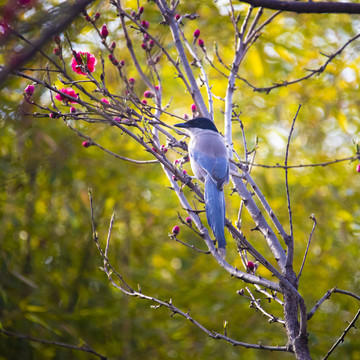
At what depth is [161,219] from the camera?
4602 millimetres

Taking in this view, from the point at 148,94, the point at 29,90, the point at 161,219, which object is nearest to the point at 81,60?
the point at 29,90

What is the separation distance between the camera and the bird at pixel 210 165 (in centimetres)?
244

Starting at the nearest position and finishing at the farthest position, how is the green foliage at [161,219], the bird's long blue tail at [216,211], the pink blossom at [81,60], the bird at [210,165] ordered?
1. the pink blossom at [81,60]
2. the bird's long blue tail at [216,211]
3. the bird at [210,165]
4. the green foliage at [161,219]

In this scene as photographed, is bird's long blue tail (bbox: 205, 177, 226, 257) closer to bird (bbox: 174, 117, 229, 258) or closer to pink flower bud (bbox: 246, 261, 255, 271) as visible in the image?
bird (bbox: 174, 117, 229, 258)

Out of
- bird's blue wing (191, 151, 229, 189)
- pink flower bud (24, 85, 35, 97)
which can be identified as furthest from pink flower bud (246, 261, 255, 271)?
pink flower bud (24, 85, 35, 97)

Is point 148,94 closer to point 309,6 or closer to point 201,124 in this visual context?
point 201,124

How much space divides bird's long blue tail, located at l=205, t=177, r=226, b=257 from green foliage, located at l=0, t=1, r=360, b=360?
1.00 metres

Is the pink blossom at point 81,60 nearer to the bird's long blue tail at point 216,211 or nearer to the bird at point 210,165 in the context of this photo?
the bird at point 210,165

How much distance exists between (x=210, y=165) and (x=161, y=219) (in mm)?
1717

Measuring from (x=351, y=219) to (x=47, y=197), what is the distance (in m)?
3.01

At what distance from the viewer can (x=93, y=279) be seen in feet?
13.8

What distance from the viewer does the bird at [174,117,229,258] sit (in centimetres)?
244

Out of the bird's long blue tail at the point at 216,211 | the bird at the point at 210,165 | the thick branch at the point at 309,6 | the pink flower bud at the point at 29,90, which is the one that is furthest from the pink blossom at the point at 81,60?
the bird's long blue tail at the point at 216,211

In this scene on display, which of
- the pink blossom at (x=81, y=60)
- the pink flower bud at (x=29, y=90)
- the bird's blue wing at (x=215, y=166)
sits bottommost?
the pink flower bud at (x=29, y=90)
